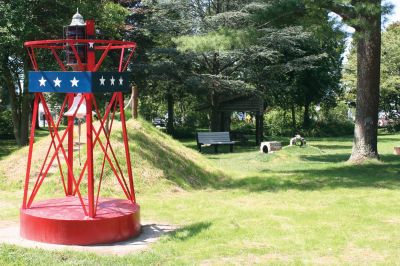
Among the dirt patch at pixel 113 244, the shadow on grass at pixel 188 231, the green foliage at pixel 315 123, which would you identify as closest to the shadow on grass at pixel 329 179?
the shadow on grass at pixel 188 231

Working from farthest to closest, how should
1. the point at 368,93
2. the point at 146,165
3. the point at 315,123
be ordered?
the point at 315,123 < the point at 368,93 < the point at 146,165

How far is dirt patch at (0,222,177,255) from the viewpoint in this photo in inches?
268

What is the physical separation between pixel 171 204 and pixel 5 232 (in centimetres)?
336

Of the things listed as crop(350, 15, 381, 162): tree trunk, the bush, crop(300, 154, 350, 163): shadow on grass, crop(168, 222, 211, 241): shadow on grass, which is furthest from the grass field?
the bush

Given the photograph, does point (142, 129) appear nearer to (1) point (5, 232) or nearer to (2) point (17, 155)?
(2) point (17, 155)

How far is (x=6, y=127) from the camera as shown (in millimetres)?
32250

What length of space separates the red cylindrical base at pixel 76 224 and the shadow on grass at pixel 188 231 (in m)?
0.53

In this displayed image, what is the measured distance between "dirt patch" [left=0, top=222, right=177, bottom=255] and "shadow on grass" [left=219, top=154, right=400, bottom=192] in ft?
14.4

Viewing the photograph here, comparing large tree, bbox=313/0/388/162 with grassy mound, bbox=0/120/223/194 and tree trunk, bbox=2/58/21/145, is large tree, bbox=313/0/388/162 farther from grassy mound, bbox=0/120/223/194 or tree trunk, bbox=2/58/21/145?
tree trunk, bbox=2/58/21/145

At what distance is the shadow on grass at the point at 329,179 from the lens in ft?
41.0

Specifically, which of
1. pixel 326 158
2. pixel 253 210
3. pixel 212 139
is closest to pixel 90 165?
pixel 253 210

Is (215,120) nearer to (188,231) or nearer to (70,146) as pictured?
(70,146)

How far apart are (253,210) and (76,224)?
3.58 meters

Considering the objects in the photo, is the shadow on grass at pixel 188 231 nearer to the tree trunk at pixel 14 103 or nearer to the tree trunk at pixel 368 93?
the tree trunk at pixel 368 93
